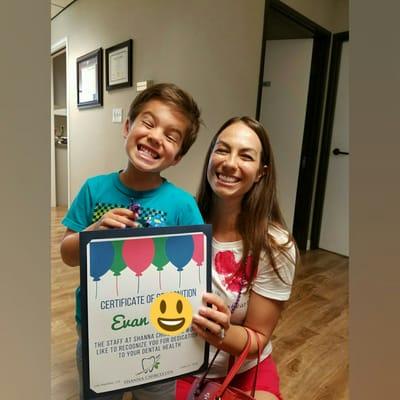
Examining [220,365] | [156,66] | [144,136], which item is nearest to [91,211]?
[144,136]

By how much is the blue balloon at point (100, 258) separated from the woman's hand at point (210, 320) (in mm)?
172

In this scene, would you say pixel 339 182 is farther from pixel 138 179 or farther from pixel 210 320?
pixel 210 320

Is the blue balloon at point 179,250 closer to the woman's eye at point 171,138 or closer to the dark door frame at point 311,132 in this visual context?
the woman's eye at point 171,138

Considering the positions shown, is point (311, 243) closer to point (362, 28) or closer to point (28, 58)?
point (362, 28)

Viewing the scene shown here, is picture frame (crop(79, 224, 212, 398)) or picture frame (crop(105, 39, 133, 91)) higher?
picture frame (crop(105, 39, 133, 91))

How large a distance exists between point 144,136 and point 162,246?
10.3 inches

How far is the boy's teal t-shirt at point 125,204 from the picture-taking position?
2.48 ft

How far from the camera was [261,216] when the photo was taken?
94 cm

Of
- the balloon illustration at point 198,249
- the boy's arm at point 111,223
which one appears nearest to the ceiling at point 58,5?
the boy's arm at point 111,223

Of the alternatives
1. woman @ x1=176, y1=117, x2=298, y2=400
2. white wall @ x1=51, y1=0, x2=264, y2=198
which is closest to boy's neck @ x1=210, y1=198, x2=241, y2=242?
woman @ x1=176, y1=117, x2=298, y2=400

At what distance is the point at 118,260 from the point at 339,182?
3.01 meters

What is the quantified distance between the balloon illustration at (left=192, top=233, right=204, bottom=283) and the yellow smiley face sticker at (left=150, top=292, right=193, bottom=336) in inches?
2.5

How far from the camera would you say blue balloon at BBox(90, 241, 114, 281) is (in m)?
0.50

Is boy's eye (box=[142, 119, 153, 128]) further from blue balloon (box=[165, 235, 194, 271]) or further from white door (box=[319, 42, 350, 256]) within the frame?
white door (box=[319, 42, 350, 256])
